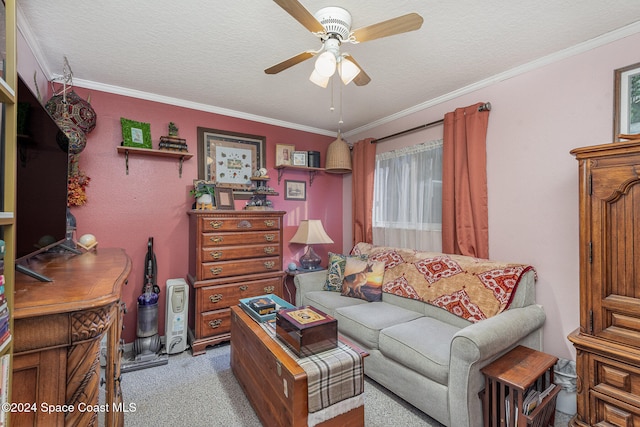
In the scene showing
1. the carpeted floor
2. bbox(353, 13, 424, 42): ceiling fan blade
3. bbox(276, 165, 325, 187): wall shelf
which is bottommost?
the carpeted floor

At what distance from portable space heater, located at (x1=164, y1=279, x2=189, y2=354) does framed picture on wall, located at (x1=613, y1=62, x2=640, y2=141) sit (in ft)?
11.6

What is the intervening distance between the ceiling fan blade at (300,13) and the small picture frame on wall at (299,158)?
7.22 feet

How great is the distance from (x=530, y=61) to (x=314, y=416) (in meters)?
2.88

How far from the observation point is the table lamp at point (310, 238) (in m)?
3.36

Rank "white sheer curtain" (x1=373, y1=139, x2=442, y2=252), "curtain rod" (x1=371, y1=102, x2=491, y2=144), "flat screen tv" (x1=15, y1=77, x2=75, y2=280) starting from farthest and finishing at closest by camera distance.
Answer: "white sheer curtain" (x1=373, y1=139, x2=442, y2=252) < "curtain rod" (x1=371, y1=102, x2=491, y2=144) < "flat screen tv" (x1=15, y1=77, x2=75, y2=280)

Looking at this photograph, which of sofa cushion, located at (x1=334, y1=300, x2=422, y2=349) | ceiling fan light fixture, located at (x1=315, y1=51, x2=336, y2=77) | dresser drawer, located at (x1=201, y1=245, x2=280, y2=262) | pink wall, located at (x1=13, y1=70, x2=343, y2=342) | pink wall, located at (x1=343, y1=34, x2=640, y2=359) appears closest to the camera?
ceiling fan light fixture, located at (x1=315, y1=51, x2=336, y2=77)

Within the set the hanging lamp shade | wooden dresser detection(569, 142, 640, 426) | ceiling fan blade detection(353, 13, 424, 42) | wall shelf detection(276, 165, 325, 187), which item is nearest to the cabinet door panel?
wooden dresser detection(569, 142, 640, 426)

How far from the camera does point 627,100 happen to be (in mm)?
1800

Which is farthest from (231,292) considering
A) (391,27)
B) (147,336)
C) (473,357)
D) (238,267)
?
(391,27)

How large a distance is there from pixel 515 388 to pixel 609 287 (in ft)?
2.45

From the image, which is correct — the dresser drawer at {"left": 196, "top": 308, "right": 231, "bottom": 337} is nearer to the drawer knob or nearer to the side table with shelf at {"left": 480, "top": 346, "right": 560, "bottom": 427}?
the drawer knob

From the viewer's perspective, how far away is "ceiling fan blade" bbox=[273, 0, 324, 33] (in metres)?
1.23

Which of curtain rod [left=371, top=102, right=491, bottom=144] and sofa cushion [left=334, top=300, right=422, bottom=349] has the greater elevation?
curtain rod [left=371, top=102, right=491, bottom=144]

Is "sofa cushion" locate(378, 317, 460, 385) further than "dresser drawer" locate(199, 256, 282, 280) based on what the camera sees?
No
